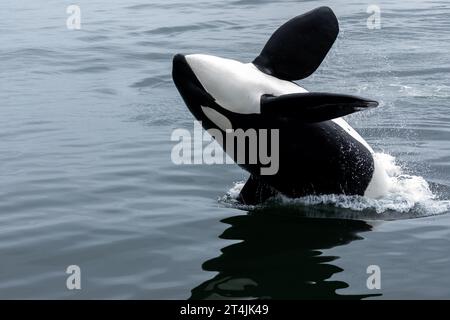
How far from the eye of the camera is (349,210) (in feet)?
33.7

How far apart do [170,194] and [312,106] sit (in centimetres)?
251

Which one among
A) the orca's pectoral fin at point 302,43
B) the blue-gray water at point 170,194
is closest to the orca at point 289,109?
the orca's pectoral fin at point 302,43

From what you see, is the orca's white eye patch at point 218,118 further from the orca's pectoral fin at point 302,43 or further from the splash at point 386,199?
the splash at point 386,199

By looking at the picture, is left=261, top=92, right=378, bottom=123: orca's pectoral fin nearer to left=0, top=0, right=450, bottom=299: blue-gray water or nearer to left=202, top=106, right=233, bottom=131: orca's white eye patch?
left=202, top=106, right=233, bottom=131: orca's white eye patch

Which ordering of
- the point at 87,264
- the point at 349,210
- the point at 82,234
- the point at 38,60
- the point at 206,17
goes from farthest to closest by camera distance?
the point at 206,17 → the point at 38,60 → the point at 349,210 → the point at 82,234 → the point at 87,264

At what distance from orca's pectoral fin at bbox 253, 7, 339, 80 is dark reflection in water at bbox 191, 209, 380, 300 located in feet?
5.13

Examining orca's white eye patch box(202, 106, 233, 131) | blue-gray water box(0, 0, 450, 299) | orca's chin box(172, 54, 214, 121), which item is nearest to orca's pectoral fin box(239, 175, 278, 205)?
blue-gray water box(0, 0, 450, 299)

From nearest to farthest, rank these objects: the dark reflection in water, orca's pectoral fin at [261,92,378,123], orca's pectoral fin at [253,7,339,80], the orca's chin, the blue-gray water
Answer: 1. the dark reflection in water
2. the blue-gray water
3. orca's pectoral fin at [261,92,378,123]
4. the orca's chin
5. orca's pectoral fin at [253,7,339,80]

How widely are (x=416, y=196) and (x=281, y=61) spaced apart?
7.25 ft

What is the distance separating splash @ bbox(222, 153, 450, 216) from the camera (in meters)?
10.3

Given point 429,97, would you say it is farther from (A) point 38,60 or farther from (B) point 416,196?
(A) point 38,60

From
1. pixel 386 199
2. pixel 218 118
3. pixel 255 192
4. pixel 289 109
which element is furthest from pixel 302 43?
pixel 386 199

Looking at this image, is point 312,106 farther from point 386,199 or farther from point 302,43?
point 386,199
